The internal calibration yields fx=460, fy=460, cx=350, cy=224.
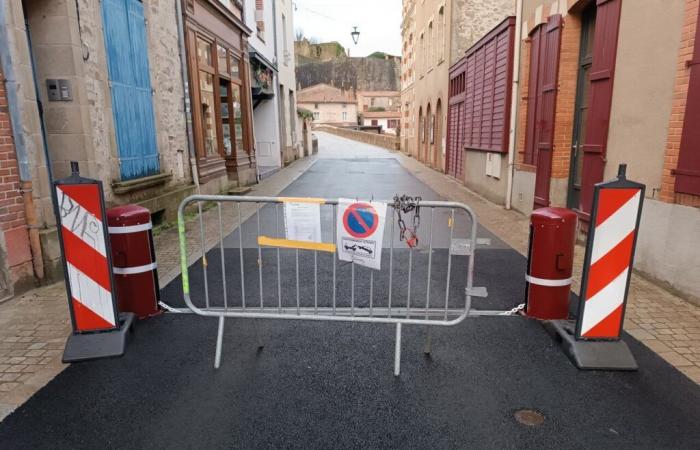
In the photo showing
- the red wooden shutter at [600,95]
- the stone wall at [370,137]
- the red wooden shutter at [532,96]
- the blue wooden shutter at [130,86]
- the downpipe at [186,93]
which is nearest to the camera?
the red wooden shutter at [600,95]

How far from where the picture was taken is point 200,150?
10.6 metres

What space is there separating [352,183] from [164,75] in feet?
26.0

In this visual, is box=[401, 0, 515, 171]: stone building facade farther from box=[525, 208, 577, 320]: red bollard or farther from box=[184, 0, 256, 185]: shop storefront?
box=[525, 208, 577, 320]: red bollard

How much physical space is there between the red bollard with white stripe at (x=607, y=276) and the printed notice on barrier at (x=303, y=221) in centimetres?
198

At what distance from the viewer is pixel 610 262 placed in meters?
3.39

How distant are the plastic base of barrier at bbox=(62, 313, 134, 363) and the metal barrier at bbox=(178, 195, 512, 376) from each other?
0.61m

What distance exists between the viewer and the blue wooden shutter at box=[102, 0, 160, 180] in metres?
6.86

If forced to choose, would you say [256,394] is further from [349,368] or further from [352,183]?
[352,183]

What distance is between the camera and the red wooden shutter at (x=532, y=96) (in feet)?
29.1

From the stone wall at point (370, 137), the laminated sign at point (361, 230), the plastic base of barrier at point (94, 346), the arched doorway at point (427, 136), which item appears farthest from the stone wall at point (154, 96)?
the stone wall at point (370, 137)

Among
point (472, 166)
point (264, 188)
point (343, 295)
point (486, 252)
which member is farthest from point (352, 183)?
point (343, 295)

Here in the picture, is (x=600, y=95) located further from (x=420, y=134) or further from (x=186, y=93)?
(x=420, y=134)

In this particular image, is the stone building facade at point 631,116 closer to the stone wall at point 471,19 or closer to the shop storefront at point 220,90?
the shop storefront at point 220,90

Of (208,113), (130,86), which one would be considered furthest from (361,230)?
(208,113)
